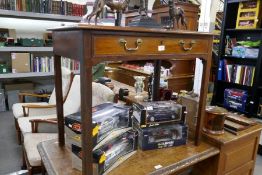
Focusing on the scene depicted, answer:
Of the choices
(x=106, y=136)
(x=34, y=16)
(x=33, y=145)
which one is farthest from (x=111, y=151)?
(x=34, y=16)

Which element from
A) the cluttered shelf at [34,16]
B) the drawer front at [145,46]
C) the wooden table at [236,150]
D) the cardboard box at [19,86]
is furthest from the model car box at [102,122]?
the cardboard box at [19,86]

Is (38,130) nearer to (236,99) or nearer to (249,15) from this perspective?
(236,99)

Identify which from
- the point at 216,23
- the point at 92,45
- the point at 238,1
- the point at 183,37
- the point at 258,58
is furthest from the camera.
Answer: the point at 216,23

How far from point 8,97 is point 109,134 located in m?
3.45

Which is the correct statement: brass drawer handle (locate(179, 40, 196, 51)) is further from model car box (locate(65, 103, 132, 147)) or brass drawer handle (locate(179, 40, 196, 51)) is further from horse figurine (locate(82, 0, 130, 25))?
model car box (locate(65, 103, 132, 147))

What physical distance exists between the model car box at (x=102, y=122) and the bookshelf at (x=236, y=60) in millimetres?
2416

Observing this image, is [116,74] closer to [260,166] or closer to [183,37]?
[260,166]

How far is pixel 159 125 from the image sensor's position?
1330mm

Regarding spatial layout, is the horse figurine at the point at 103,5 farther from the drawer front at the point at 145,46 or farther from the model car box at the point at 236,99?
the model car box at the point at 236,99

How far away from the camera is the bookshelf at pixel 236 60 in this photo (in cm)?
296

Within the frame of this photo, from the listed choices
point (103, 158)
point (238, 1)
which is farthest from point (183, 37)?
point (238, 1)

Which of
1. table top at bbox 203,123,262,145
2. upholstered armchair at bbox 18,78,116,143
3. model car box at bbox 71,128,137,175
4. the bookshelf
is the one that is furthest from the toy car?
the bookshelf

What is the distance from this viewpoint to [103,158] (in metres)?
1.04

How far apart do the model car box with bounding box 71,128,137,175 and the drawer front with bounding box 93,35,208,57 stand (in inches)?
17.9
